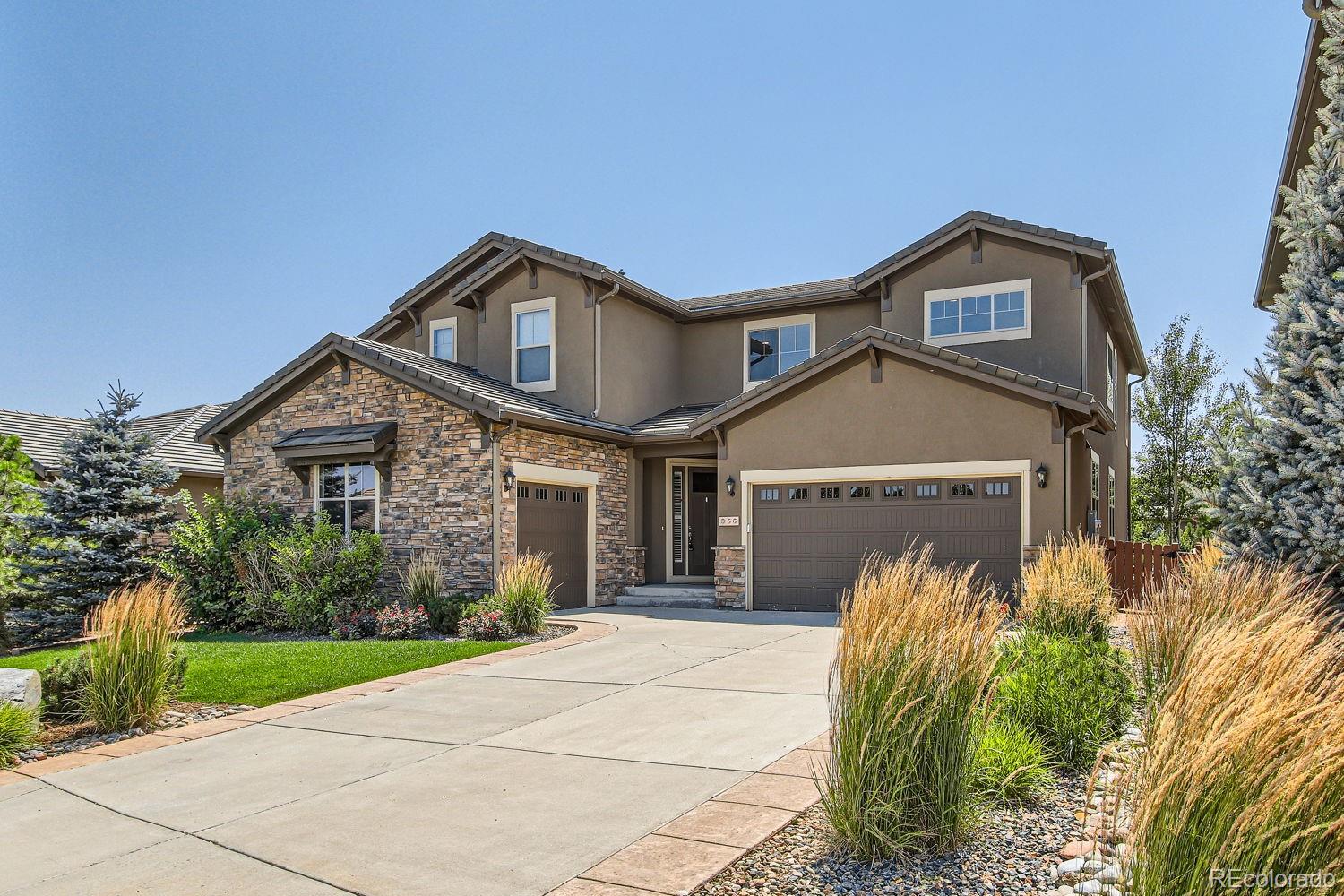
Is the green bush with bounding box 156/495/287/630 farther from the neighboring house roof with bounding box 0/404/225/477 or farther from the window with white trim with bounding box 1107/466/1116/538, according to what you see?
the window with white trim with bounding box 1107/466/1116/538

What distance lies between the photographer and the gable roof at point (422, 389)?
15.0 m

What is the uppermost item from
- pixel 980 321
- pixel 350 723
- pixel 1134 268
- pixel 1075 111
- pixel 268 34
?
pixel 268 34

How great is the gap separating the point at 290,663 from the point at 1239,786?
1005 cm

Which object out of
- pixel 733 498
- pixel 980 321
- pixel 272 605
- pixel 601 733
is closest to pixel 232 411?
pixel 272 605

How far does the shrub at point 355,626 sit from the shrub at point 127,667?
18.3 ft

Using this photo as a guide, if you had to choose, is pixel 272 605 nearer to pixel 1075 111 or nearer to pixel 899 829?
pixel 899 829

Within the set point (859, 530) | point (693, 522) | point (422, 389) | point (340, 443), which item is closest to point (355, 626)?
point (340, 443)

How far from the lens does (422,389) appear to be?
50.6ft

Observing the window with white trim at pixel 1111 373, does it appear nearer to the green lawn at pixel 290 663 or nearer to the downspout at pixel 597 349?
the downspout at pixel 597 349

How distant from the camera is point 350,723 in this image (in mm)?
7746

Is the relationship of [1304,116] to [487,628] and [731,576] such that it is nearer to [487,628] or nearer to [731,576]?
[731,576]

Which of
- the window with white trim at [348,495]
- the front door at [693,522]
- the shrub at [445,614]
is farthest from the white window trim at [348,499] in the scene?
the front door at [693,522]

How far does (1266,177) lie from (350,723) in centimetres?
1594

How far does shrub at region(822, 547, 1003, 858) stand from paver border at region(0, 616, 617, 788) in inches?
223
